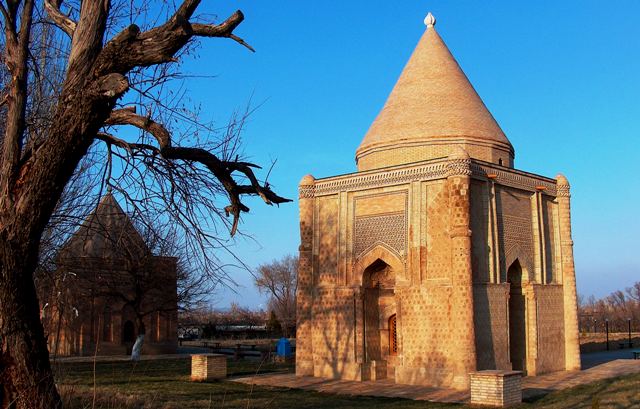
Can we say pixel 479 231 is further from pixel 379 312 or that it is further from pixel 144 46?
pixel 144 46

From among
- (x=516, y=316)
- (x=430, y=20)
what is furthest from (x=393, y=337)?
(x=430, y=20)

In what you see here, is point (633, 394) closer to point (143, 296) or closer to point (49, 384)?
point (49, 384)

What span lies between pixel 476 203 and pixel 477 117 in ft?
11.5

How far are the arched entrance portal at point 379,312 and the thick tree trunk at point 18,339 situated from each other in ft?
45.0

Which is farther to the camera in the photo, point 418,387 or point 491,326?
point 491,326

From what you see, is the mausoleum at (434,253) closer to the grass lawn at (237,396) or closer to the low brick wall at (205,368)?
the low brick wall at (205,368)

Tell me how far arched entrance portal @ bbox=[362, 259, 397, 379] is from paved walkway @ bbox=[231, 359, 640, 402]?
1.07m

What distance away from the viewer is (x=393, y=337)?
1850cm

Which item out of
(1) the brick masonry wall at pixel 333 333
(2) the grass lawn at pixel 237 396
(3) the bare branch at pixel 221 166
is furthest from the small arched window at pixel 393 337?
(3) the bare branch at pixel 221 166

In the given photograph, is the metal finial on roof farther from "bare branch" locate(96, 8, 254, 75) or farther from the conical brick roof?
"bare branch" locate(96, 8, 254, 75)

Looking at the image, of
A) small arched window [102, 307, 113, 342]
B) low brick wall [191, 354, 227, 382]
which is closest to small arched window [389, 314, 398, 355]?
low brick wall [191, 354, 227, 382]

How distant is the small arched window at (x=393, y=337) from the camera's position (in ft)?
60.3

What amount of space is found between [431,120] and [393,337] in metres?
6.18

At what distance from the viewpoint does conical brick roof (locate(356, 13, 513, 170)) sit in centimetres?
1866
